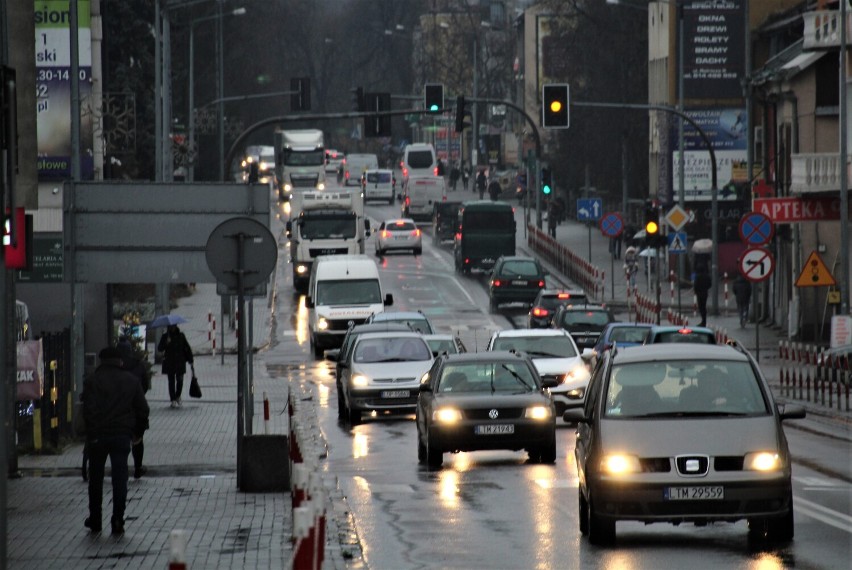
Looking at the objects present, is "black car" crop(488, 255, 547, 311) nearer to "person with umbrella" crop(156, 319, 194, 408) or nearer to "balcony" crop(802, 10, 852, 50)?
"balcony" crop(802, 10, 852, 50)

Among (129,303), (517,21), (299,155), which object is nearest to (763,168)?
(129,303)

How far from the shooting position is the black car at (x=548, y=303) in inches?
2032

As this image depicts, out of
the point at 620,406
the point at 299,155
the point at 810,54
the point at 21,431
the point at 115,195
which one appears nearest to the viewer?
the point at 620,406

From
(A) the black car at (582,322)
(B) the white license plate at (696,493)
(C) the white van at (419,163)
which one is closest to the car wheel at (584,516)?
(B) the white license plate at (696,493)

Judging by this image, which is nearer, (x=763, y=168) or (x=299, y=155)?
(x=763, y=168)

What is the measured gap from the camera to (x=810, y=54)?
173ft

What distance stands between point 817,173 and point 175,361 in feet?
67.6

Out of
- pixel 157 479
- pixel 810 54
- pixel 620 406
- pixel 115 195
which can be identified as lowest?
pixel 157 479

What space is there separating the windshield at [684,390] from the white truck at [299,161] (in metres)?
93.3

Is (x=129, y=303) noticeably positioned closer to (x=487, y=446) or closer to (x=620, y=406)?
(x=487, y=446)

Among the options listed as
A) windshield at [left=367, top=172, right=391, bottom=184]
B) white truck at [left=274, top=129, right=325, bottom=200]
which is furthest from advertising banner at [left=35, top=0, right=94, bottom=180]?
windshield at [left=367, top=172, right=391, bottom=184]

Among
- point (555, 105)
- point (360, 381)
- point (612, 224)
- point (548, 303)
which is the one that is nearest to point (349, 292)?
point (548, 303)

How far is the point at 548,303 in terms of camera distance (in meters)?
52.2

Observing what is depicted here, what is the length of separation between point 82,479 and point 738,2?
163 feet
